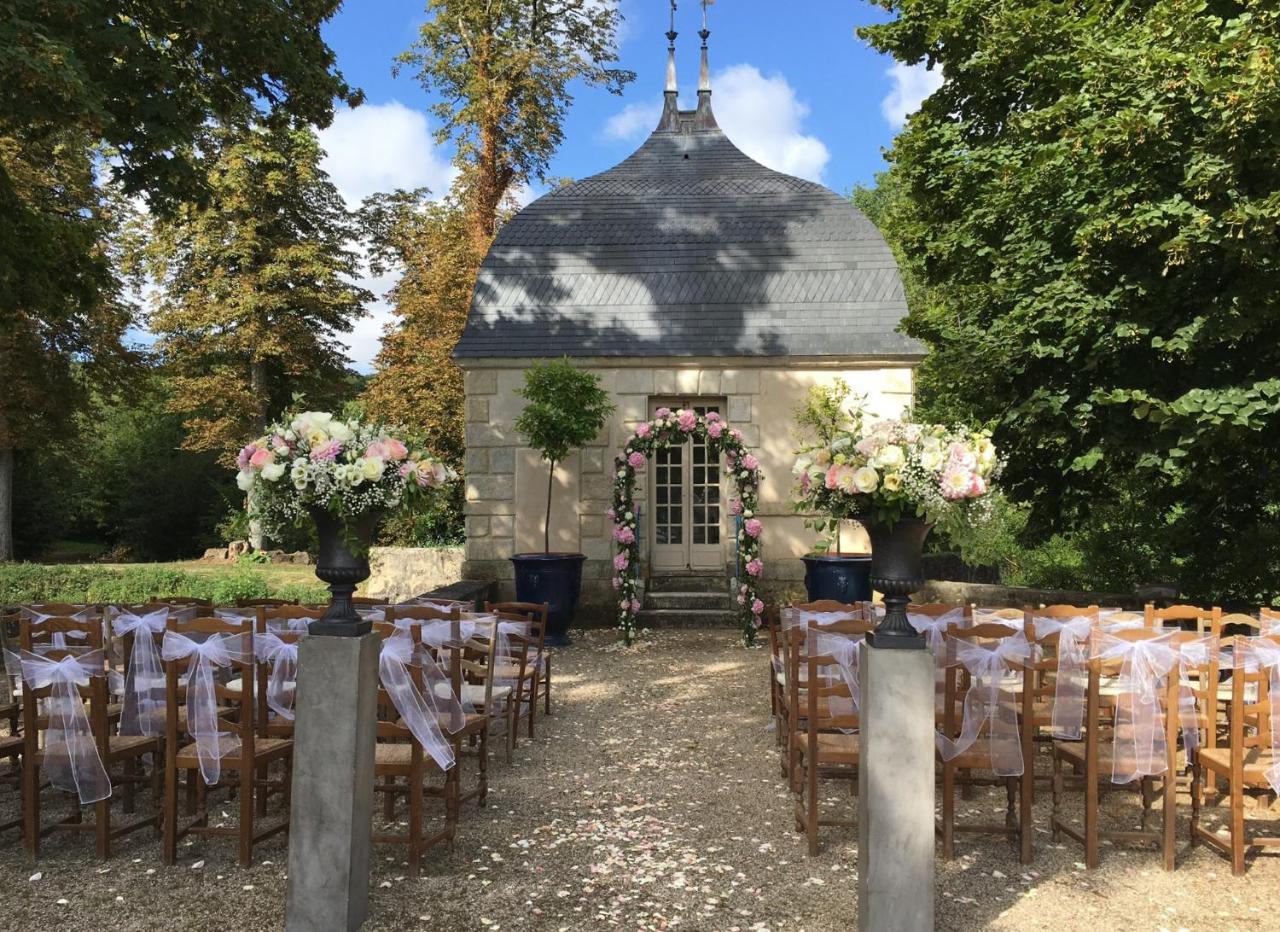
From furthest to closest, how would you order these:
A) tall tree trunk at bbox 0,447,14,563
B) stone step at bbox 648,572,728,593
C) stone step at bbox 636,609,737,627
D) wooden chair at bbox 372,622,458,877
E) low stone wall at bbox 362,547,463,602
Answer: tall tree trunk at bbox 0,447,14,563 → low stone wall at bbox 362,547,463,602 → stone step at bbox 648,572,728,593 → stone step at bbox 636,609,737,627 → wooden chair at bbox 372,622,458,877

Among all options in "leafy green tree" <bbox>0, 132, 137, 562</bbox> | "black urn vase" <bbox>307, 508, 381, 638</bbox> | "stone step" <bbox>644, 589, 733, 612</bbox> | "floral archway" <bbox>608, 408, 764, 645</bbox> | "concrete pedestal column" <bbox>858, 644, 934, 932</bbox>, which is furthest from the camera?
"leafy green tree" <bbox>0, 132, 137, 562</bbox>

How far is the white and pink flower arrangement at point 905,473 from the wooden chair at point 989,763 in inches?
38.3

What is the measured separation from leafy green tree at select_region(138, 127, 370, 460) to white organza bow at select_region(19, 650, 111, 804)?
17.5m

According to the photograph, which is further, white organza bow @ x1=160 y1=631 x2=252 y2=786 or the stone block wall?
the stone block wall

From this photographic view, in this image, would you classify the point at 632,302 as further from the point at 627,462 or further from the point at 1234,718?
the point at 1234,718

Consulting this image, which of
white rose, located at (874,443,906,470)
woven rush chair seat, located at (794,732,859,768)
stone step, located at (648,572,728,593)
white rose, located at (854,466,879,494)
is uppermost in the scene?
white rose, located at (874,443,906,470)

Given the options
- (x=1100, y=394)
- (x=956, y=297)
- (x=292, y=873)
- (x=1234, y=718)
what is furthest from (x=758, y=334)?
(x=292, y=873)

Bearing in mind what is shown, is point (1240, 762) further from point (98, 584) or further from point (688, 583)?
point (98, 584)

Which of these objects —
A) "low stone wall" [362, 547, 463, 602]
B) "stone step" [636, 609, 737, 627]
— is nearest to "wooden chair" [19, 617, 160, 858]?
"stone step" [636, 609, 737, 627]

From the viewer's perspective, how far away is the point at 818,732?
4.68m

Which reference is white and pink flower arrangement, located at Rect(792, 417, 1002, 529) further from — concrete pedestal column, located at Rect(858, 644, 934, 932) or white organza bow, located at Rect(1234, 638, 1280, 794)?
white organza bow, located at Rect(1234, 638, 1280, 794)

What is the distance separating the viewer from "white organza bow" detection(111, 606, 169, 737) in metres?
4.61

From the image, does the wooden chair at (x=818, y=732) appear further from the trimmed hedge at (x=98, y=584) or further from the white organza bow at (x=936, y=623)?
the trimmed hedge at (x=98, y=584)

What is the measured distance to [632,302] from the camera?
Result: 11992 mm
